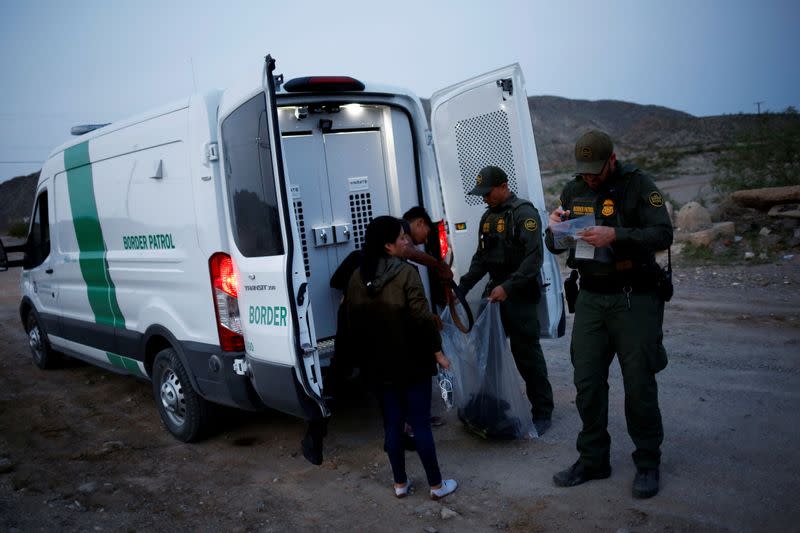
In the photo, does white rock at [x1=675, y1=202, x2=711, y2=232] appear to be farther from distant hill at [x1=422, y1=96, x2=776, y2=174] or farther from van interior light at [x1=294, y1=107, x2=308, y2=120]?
distant hill at [x1=422, y1=96, x2=776, y2=174]

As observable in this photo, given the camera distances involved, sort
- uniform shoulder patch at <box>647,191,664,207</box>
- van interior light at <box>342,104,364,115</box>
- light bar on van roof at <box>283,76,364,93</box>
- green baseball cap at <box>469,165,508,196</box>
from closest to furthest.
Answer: uniform shoulder patch at <box>647,191,664,207</box> → light bar on van roof at <box>283,76,364,93</box> → green baseball cap at <box>469,165,508,196</box> → van interior light at <box>342,104,364,115</box>

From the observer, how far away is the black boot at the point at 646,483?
353 centimetres

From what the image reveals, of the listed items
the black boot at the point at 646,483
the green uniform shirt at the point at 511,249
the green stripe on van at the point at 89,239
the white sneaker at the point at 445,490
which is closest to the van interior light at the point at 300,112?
the green uniform shirt at the point at 511,249

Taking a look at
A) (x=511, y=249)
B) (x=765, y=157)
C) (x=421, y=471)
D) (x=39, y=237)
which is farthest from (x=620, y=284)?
(x=765, y=157)

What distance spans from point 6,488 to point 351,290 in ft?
9.17

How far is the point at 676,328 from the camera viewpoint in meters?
6.82

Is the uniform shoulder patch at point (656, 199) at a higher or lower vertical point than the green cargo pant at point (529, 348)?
higher

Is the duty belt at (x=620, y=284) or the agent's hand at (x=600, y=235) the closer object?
the agent's hand at (x=600, y=235)

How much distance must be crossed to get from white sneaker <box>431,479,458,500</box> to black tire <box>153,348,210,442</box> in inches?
75.8

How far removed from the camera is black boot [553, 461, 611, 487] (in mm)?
3773

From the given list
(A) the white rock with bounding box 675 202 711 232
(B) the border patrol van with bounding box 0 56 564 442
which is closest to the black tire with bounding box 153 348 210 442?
(B) the border patrol van with bounding box 0 56 564 442

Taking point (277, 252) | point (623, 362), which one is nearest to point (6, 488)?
point (277, 252)

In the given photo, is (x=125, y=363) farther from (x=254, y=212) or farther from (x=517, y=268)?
(x=517, y=268)

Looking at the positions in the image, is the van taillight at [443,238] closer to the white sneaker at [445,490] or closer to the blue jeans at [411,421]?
the blue jeans at [411,421]
